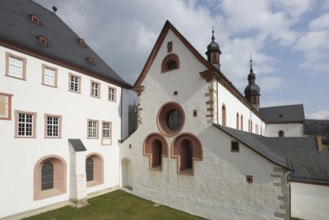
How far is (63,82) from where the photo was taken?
48.4 ft

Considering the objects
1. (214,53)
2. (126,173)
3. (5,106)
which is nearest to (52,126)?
(5,106)

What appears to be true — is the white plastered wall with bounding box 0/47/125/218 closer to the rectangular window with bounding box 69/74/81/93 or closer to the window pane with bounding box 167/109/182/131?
the rectangular window with bounding box 69/74/81/93

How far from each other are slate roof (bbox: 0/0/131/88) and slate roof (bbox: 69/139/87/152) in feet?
18.1

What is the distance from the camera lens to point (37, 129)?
516 inches

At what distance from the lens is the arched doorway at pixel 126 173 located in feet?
63.0

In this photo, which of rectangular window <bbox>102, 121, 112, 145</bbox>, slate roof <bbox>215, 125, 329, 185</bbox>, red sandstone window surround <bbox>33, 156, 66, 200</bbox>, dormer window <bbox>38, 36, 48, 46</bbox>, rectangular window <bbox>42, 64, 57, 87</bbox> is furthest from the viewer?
rectangular window <bbox>102, 121, 112, 145</bbox>

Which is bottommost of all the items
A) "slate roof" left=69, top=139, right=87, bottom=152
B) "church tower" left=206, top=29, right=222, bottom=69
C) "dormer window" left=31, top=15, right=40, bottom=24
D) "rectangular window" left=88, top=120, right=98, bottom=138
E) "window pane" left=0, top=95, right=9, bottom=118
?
"slate roof" left=69, top=139, right=87, bottom=152

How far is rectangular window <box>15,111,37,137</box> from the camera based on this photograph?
40.0ft

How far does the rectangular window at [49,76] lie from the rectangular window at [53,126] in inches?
88.1

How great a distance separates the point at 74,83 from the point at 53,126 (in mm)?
3571

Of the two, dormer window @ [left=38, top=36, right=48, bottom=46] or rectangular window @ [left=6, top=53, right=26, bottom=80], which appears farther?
dormer window @ [left=38, top=36, right=48, bottom=46]

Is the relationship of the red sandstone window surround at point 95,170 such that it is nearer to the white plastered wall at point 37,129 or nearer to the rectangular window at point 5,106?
the white plastered wall at point 37,129

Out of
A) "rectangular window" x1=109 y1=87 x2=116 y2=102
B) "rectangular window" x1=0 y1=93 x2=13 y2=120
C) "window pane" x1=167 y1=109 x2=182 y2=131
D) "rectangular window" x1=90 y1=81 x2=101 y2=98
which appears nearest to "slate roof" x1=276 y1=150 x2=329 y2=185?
"window pane" x1=167 y1=109 x2=182 y2=131

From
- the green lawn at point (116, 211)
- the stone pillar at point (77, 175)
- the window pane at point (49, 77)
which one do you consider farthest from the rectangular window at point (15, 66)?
the green lawn at point (116, 211)
